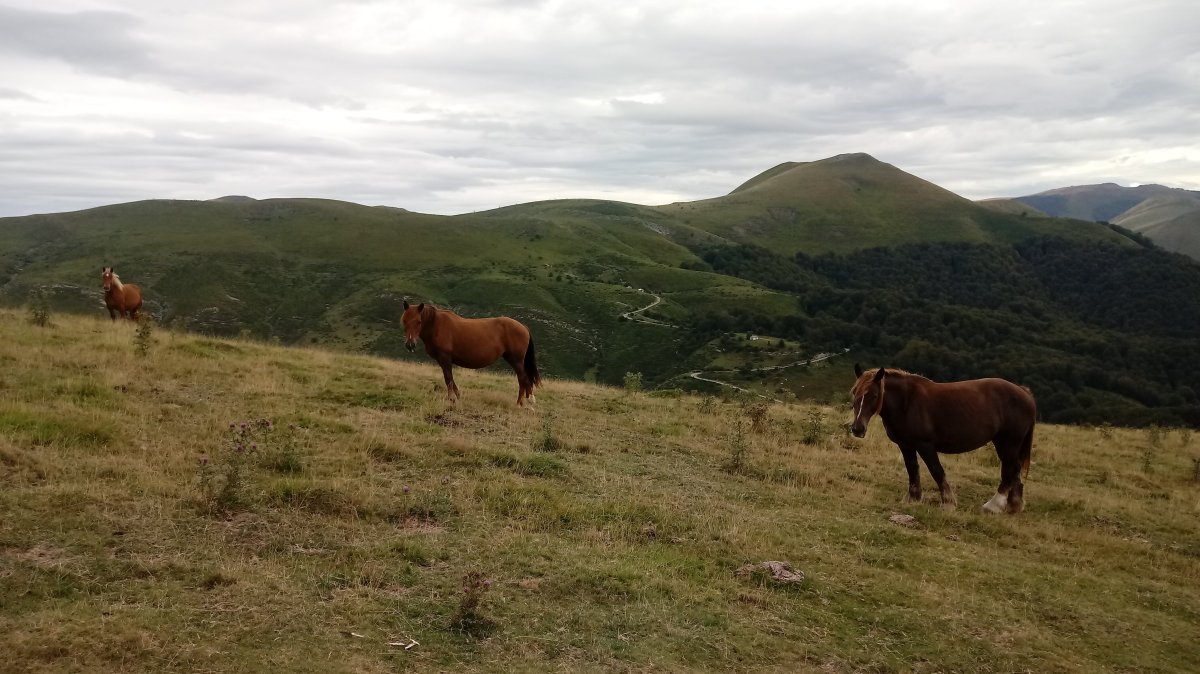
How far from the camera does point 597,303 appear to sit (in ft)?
421

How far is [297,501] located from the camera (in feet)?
27.3

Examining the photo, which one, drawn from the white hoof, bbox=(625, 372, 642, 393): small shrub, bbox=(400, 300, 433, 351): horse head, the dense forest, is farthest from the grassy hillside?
the dense forest

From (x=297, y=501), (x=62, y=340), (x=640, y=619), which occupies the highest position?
(x=62, y=340)

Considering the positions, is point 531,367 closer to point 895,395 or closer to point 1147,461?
point 895,395

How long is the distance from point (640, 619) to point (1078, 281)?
236 m

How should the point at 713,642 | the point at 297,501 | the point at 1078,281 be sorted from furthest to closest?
the point at 1078,281 < the point at 297,501 < the point at 713,642

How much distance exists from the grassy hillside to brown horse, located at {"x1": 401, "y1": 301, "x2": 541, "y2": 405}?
5.19 feet

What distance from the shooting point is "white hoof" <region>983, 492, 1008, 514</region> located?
39.7 ft

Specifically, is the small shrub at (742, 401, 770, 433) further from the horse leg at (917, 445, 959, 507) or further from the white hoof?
the white hoof

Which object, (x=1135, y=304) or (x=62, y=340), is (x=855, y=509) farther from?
(x=1135, y=304)

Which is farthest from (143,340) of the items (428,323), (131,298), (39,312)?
(131,298)

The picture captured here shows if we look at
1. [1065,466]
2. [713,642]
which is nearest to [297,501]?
[713,642]

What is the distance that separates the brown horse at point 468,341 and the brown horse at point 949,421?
7.69 metres

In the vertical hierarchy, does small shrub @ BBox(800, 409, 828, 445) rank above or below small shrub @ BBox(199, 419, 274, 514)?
below
